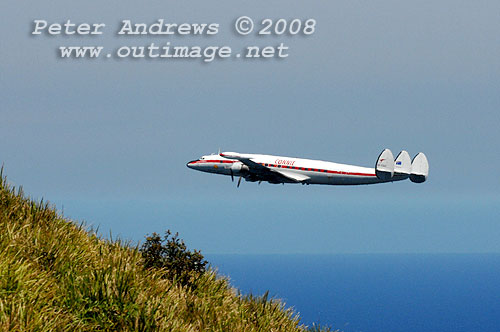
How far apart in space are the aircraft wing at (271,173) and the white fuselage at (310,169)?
0.75ft

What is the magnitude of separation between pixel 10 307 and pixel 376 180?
156 ft

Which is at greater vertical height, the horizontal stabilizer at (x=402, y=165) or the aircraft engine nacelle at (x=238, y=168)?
the horizontal stabilizer at (x=402, y=165)

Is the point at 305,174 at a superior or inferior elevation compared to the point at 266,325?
superior

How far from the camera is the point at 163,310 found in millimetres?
18859

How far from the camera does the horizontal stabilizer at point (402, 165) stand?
58.2 m

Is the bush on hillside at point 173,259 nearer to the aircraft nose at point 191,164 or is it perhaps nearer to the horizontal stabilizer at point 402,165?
the horizontal stabilizer at point 402,165

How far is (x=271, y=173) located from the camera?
62.9m

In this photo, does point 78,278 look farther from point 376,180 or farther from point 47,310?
point 376,180

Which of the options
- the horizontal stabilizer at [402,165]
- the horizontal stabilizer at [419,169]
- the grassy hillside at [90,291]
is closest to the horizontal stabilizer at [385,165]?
the horizontal stabilizer at [402,165]

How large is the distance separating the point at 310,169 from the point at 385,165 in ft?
27.2

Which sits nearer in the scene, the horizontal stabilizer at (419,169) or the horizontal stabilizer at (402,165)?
the horizontal stabilizer at (402,165)

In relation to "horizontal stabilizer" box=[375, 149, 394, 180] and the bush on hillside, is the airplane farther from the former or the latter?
the bush on hillside

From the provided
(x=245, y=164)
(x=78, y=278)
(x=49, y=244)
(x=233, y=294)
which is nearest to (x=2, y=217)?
(x=49, y=244)

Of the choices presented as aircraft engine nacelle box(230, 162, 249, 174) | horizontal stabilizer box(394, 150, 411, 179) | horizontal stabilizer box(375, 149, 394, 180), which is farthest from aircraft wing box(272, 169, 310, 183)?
horizontal stabilizer box(394, 150, 411, 179)
